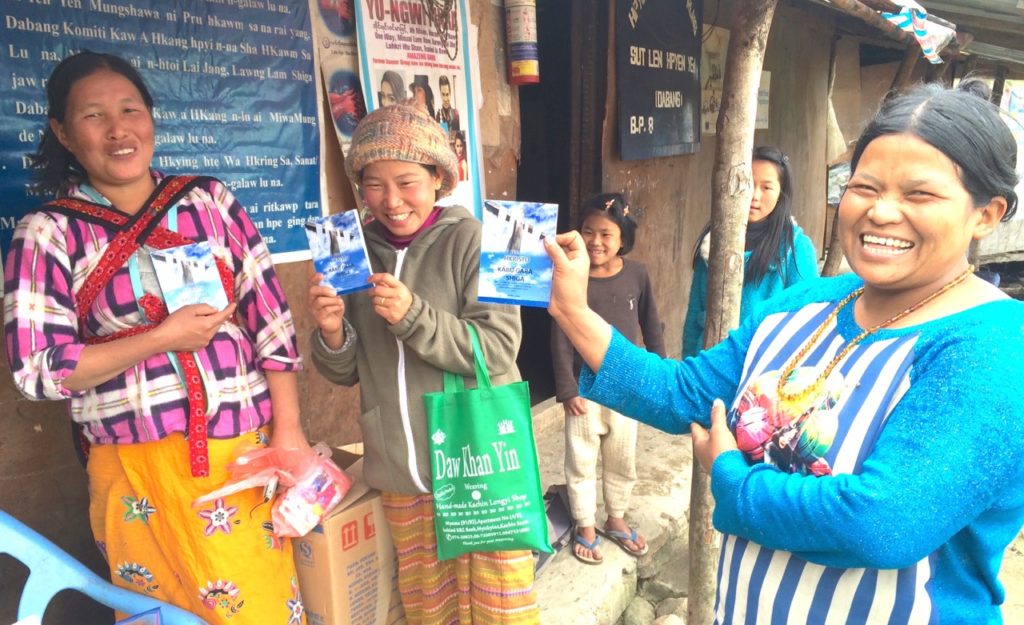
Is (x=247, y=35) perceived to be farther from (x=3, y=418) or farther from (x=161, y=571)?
(x=161, y=571)

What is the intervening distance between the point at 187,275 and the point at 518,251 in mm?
768

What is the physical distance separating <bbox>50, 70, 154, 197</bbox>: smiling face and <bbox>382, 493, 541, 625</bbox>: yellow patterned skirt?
3.54ft

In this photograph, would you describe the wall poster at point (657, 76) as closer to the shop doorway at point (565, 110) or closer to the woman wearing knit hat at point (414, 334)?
the shop doorway at point (565, 110)

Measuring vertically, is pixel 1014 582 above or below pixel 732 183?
below

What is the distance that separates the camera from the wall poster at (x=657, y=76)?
4.27 metres

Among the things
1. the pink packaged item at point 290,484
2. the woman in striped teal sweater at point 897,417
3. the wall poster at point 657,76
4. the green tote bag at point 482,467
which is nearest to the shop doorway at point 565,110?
→ the wall poster at point 657,76

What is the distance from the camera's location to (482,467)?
70.0 inches

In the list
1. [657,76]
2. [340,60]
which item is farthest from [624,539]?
[657,76]

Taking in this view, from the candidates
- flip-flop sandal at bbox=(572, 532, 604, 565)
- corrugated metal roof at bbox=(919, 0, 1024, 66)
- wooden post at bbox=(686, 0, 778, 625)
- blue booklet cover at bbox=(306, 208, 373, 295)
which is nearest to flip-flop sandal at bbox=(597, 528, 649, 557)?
flip-flop sandal at bbox=(572, 532, 604, 565)

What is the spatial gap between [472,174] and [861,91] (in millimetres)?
7579

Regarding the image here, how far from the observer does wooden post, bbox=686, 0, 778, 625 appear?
254cm

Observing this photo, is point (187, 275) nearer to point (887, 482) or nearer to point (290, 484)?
point (290, 484)

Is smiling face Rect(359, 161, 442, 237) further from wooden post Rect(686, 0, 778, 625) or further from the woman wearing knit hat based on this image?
wooden post Rect(686, 0, 778, 625)

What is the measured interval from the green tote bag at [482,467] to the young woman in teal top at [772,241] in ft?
4.93
